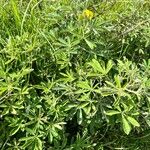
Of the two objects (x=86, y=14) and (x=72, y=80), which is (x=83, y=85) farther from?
(x=86, y=14)

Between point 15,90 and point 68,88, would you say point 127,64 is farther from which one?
point 15,90

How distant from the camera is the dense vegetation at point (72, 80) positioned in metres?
2.26

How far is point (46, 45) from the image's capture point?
242cm

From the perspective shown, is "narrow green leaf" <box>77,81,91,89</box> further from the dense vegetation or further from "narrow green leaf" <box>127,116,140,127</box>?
"narrow green leaf" <box>127,116,140,127</box>

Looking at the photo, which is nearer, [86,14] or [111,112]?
[111,112]

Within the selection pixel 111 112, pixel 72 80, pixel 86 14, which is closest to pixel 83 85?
pixel 72 80

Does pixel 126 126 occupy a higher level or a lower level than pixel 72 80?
lower

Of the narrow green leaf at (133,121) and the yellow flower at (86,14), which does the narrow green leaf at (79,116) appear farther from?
the yellow flower at (86,14)

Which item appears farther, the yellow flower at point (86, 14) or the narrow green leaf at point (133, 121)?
the yellow flower at point (86, 14)

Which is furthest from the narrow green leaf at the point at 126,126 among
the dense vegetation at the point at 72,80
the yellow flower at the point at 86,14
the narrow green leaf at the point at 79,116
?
the yellow flower at the point at 86,14

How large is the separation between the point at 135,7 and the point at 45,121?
950mm

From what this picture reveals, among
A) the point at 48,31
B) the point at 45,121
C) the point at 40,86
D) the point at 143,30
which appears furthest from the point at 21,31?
the point at 143,30

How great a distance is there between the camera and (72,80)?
2.31 m

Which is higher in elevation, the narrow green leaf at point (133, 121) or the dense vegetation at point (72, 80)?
the dense vegetation at point (72, 80)
